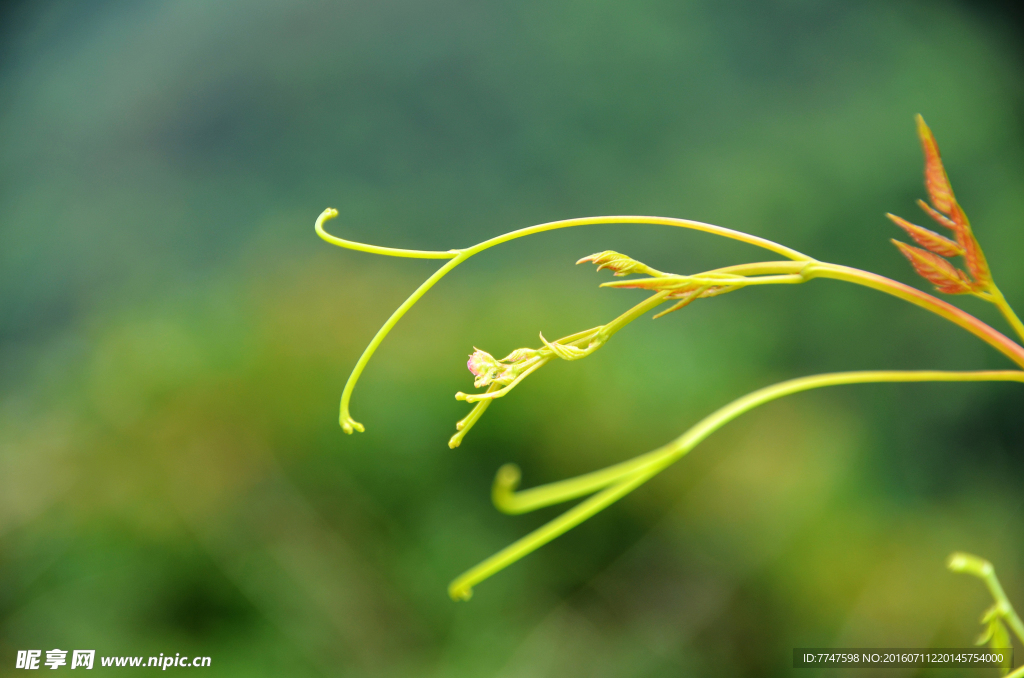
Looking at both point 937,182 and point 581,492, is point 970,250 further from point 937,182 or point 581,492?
point 581,492

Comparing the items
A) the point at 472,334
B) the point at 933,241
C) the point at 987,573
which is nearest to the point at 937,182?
the point at 933,241

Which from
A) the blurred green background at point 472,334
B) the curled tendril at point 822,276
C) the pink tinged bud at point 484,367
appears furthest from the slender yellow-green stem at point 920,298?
the blurred green background at point 472,334

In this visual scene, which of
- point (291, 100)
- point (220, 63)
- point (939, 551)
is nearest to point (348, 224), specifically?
point (291, 100)

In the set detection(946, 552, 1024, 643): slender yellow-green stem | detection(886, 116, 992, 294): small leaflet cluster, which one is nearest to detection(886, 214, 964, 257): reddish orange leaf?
detection(886, 116, 992, 294): small leaflet cluster

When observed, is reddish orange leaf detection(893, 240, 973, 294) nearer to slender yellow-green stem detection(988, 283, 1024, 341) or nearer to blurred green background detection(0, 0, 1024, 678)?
slender yellow-green stem detection(988, 283, 1024, 341)

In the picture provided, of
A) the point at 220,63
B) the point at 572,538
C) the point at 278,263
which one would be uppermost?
the point at 220,63

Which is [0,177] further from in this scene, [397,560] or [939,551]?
[939,551]

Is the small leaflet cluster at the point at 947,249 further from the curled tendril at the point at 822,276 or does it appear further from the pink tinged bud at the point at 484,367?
the pink tinged bud at the point at 484,367
